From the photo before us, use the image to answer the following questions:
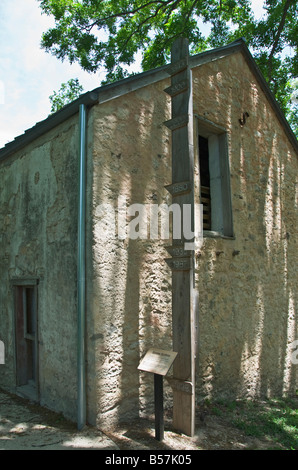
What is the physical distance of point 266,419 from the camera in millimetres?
4477

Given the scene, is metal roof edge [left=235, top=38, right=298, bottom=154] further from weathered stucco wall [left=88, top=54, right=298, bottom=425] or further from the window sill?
the window sill

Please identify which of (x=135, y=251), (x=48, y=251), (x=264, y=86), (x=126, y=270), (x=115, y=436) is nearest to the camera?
(x=115, y=436)

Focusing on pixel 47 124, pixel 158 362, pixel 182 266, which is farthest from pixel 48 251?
pixel 158 362

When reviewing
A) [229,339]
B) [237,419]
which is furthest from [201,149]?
[237,419]

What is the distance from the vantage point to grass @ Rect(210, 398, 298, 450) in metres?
3.94

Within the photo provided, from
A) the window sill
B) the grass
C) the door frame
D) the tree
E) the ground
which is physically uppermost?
the tree

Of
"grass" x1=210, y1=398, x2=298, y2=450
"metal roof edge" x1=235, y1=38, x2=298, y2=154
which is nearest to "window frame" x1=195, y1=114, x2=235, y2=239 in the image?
"metal roof edge" x1=235, y1=38, x2=298, y2=154

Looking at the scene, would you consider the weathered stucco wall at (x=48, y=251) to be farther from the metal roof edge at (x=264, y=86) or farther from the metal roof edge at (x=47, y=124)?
the metal roof edge at (x=264, y=86)

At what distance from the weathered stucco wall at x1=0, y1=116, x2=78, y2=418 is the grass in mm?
1937

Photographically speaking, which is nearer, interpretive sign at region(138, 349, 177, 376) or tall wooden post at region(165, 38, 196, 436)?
interpretive sign at region(138, 349, 177, 376)

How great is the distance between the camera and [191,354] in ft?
11.6

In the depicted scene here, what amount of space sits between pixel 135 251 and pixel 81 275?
69 centimetres

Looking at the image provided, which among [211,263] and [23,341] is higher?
Result: [211,263]

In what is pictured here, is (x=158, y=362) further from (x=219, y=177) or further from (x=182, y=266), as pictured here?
(x=219, y=177)
